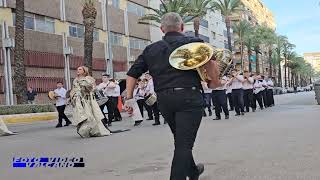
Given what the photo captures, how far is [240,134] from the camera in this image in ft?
37.0

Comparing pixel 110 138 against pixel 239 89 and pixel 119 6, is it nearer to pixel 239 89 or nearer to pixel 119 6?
pixel 239 89

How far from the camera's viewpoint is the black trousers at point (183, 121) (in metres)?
5.10

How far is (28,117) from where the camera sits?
2303 cm

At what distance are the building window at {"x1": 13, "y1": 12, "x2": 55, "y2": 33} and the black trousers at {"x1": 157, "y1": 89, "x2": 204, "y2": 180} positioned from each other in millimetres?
31429

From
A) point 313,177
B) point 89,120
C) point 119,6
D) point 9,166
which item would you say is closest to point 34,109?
point 89,120

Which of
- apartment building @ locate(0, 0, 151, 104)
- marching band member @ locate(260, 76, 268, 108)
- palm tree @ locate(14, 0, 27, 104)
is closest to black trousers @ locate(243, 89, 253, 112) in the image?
marching band member @ locate(260, 76, 268, 108)

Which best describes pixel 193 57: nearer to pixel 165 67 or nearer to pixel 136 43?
pixel 165 67

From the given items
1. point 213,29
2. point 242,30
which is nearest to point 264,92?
point 213,29

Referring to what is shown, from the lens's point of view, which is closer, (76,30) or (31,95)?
(31,95)

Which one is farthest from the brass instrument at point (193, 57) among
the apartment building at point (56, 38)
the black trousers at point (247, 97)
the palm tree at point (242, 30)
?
the palm tree at point (242, 30)

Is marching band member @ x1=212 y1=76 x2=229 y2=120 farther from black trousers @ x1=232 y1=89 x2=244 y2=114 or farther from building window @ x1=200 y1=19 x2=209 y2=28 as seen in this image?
building window @ x1=200 y1=19 x2=209 y2=28

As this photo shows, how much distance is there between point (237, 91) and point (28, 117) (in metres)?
9.38

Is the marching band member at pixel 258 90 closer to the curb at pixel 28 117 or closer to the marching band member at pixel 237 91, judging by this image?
the marching band member at pixel 237 91

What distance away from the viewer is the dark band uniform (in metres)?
5.11
